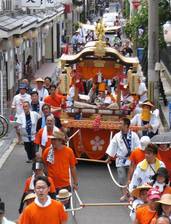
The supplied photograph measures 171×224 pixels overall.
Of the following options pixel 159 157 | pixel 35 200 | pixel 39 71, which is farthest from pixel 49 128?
pixel 39 71

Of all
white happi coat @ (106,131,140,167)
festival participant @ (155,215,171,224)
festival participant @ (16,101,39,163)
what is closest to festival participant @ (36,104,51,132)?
festival participant @ (16,101,39,163)

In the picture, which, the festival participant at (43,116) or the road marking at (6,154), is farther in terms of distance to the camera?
the road marking at (6,154)

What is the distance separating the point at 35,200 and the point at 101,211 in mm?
4489

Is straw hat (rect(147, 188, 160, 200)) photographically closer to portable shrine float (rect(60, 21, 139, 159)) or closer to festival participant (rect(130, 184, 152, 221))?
festival participant (rect(130, 184, 152, 221))

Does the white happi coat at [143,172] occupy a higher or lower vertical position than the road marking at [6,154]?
higher

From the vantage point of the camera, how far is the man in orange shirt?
11141 millimetres

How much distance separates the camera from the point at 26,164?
1697cm

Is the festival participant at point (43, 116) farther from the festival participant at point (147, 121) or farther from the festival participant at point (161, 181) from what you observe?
the festival participant at point (161, 181)

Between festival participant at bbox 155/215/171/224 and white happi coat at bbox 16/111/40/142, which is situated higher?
festival participant at bbox 155/215/171/224

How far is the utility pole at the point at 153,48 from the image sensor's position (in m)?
21.5

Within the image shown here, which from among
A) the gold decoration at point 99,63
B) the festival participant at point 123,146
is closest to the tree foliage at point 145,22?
the gold decoration at point 99,63

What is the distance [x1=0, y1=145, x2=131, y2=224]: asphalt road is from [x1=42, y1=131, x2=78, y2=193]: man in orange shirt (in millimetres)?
1130

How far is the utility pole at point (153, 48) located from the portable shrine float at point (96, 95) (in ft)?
7.42

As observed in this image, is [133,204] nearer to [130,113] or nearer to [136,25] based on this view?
[130,113]
